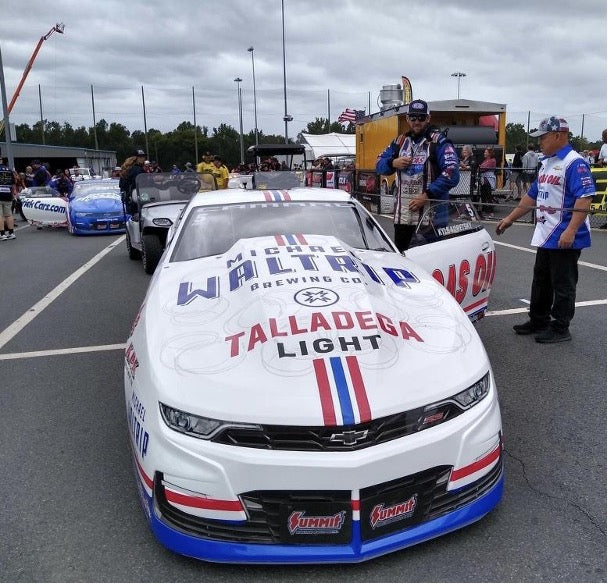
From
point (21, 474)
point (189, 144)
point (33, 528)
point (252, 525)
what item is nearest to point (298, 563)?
point (252, 525)

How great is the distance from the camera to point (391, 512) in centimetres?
228

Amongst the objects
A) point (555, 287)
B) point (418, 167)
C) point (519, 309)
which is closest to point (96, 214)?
point (418, 167)

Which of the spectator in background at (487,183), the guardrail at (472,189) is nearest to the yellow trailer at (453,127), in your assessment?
the guardrail at (472,189)

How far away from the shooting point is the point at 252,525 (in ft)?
7.39

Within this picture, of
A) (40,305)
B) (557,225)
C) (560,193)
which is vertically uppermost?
(560,193)

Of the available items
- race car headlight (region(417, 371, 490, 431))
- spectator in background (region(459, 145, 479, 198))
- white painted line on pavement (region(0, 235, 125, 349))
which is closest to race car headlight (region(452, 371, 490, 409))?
race car headlight (region(417, 371, 490, 431))

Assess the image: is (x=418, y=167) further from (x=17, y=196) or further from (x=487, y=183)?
(x=17, y=196)

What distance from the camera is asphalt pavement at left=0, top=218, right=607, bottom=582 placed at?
236cm

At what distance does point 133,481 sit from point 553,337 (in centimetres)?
359

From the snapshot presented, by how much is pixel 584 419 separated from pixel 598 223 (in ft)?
34.0

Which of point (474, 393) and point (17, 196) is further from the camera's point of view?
point (17, 196)

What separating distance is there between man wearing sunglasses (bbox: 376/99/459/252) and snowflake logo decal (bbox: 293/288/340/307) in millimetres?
2536

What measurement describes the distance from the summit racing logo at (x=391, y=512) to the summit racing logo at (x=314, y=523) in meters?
0.12

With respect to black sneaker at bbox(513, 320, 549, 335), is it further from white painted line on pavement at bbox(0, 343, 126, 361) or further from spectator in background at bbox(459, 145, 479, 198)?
spectator in background at bbox(459, 145, 479, 198)
